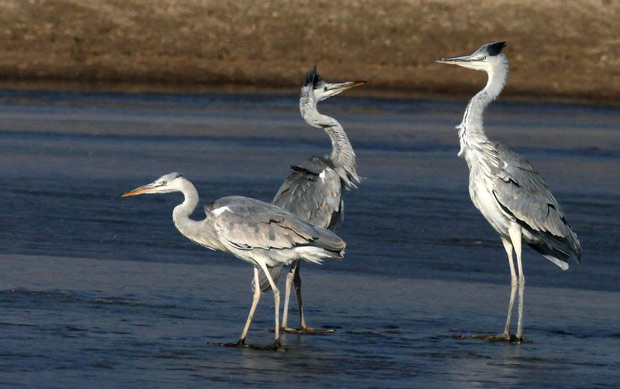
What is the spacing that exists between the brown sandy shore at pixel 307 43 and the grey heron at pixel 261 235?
2136cm

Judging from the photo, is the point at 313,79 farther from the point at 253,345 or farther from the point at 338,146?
the point at 253,345

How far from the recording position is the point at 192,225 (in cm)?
883

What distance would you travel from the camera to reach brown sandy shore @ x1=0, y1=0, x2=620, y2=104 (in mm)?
30969

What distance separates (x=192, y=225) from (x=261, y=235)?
24.4 inches

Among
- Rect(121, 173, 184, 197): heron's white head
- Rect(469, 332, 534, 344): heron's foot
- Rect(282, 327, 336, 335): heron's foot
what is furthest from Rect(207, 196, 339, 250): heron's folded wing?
Rect(469, 332, 534, 344): heron's foot

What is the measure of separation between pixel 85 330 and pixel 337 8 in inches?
1059

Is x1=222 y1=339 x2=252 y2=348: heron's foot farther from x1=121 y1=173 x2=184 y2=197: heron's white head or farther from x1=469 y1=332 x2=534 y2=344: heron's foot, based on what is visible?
x1=469 y1=332 x2=534 y2=344: heron's foot

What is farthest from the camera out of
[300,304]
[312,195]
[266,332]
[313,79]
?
[313,79]

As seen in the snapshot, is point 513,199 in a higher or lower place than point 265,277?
higher

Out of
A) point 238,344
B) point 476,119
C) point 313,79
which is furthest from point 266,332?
point 313,79

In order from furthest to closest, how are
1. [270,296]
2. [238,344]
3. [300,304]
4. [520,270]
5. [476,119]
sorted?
[270,296] → [476,119] → [520,270] → [300,304] → [238,344]

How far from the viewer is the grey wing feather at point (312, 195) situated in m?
9.62

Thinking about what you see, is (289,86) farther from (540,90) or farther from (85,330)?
(85,330)

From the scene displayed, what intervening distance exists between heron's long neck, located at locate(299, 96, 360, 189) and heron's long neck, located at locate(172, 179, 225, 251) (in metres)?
1.60
